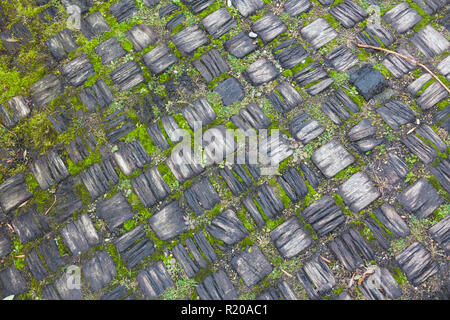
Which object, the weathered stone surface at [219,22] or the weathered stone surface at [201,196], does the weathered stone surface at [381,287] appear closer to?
the weathered stone surface at [201,196]

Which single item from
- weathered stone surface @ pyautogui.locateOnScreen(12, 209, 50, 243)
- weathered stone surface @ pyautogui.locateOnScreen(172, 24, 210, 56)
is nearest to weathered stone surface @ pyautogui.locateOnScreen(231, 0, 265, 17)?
weathered stone surface @ pyautogui.locateOnScreen(172, 24, 210, 56)

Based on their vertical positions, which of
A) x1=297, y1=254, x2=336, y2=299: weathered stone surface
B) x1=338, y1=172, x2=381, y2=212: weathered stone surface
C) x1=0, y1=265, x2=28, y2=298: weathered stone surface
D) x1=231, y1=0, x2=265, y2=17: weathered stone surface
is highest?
x1=231, y1=0, x2=265, y2=17: weathered stone surface

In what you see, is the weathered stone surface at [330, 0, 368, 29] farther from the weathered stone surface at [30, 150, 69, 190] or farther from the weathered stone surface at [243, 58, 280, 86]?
the weathered stone surface at [30, 150, 69, 190]

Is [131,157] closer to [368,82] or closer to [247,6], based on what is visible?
[247,6]

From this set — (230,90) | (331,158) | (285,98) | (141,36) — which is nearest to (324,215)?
(331,158)

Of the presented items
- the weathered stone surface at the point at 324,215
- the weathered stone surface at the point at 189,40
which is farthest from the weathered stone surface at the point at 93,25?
the weathered stone surface at the point at 324,215
